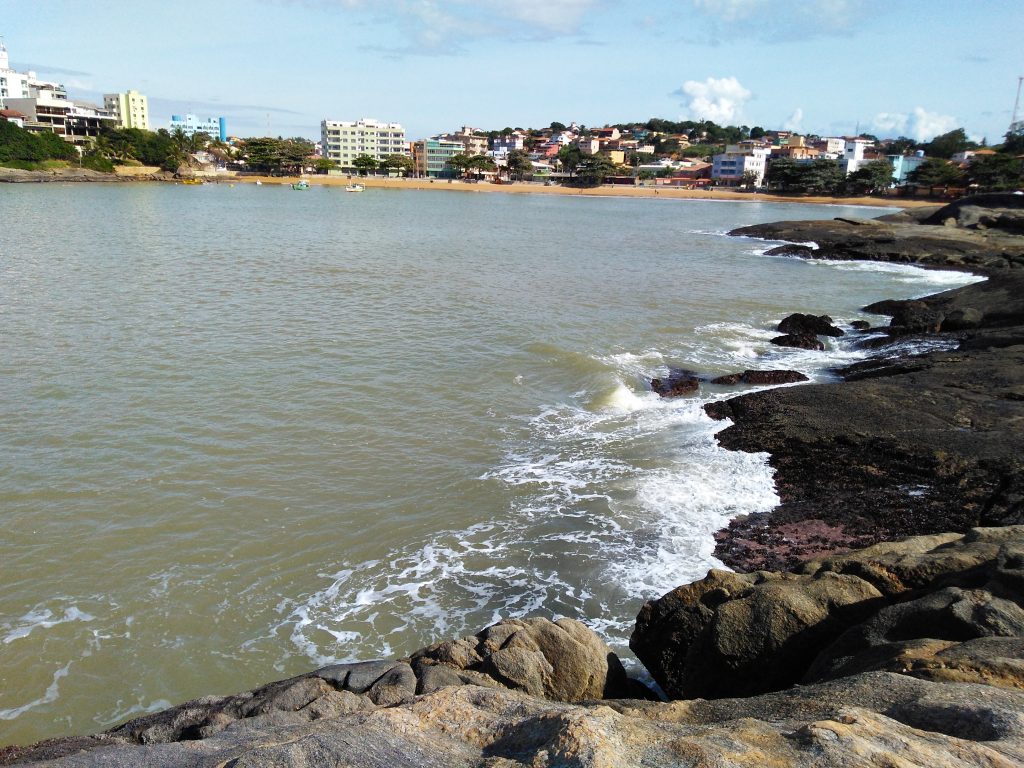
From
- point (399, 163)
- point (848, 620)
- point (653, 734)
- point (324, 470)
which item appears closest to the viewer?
point (653, 734)

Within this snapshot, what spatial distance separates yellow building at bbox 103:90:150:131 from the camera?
174m

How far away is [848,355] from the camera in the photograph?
2167 cm

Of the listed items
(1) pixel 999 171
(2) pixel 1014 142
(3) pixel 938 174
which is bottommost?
(3) pixel 938 174

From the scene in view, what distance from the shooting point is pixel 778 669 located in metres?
6.44

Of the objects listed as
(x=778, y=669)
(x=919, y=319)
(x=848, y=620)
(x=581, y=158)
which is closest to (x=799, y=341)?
(x=919, y=319)

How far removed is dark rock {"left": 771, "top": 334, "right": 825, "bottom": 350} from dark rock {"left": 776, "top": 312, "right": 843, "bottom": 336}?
85 cm

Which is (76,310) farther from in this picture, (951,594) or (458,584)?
(951,594)

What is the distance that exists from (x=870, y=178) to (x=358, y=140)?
117 metres

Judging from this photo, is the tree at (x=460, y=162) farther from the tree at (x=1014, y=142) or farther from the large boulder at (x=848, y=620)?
the large boulder at (x=848, y=620)

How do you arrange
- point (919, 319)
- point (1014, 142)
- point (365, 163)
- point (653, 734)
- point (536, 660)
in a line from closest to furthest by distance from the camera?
point (653, 734), point (536, 660), point (919, 319), point (1014, 142), point (365, 163)

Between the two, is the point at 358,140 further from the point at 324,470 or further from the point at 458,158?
the point at 324,470

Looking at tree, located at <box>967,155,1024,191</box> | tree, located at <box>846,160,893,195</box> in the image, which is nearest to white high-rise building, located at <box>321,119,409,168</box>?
tree, located at <box>846,160,893,195</box>

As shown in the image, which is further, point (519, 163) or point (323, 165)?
point (323, 165)

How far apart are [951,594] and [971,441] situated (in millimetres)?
7446
